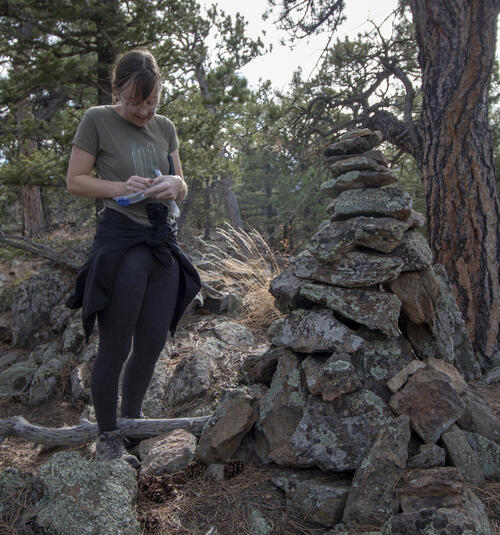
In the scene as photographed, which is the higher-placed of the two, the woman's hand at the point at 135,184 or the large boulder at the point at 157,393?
the woman's hand at the point at 135,184

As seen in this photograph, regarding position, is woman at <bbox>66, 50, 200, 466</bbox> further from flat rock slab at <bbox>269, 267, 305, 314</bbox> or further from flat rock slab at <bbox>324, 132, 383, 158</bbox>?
flat rock slab at <bbox>324, 132, 383, 158</bbox>

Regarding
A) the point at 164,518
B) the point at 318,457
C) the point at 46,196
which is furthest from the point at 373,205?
the point at 46,196

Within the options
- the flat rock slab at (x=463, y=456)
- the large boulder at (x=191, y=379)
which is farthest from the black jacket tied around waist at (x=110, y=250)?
the flat rock slab at (x=463, y=456)

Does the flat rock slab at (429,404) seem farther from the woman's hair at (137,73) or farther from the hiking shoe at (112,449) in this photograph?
the woman's hair at (137,73)

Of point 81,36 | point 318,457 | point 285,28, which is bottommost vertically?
point 318,457

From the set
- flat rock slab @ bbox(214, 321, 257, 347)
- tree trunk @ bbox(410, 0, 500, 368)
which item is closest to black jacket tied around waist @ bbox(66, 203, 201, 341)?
flat rock slab @ bbox(214, 321, 257, 347)

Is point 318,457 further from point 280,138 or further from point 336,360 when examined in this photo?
point 280,138

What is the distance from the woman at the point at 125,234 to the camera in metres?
2.02

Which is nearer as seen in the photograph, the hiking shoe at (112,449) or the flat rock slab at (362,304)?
the hiking shoe at (112,449)

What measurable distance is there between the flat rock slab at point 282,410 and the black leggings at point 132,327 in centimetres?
70

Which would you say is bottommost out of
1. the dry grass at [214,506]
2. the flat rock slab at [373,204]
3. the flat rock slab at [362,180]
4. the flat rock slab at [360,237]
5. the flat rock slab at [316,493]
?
the dry grass at [214,506]

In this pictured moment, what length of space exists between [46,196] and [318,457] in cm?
1239

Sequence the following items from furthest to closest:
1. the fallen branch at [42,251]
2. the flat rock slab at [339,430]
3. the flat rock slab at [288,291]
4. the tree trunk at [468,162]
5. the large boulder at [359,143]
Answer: the fallen branch at [42,251], the tree trunk at [468,162], the large boulder at [359,143], the flat rock slab at [288,291], the flat rock slab at [339,430]

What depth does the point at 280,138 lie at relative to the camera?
20.1 ft
